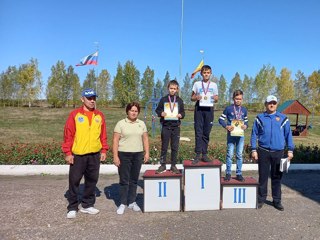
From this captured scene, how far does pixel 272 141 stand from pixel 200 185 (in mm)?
1496

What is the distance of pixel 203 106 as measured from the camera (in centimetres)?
571

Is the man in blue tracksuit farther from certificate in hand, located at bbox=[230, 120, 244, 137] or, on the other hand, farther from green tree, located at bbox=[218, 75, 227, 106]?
green tree, located at bbox=[218, 75, 227, 106]

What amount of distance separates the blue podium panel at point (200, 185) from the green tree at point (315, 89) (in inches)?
1611

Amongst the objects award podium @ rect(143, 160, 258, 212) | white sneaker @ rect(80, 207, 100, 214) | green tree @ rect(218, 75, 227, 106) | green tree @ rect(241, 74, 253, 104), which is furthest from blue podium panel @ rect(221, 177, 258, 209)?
green tree @ rect(218, 75, 227, 106)

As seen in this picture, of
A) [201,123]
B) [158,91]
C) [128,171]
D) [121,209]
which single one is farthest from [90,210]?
[158,91]

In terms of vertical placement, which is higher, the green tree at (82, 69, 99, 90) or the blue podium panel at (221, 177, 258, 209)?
the green tree at (82, 69, 99, 90)

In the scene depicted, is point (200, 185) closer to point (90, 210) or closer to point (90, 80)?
point (90, 210)

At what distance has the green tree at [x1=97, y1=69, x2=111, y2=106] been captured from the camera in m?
→ 54.3

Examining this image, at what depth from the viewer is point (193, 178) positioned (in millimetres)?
5375

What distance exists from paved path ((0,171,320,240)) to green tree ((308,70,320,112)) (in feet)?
130

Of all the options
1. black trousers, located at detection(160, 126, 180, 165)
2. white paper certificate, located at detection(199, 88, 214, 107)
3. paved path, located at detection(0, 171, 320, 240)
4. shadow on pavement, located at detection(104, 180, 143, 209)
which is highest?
white paper certificate, located at detection(199, 88, 214, 107)

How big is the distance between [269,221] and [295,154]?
579cm

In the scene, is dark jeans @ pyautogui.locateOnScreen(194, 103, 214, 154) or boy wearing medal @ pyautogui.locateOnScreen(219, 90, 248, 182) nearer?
boy wearing medal @ pyautogui.locateOnScreen(219, 90, 248, 182)

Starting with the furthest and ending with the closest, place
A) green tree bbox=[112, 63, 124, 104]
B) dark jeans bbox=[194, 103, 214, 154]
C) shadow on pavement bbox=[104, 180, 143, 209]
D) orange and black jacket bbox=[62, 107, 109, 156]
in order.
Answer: green tree bbox=[112, 63, 124, 104] < shadow on pavement bbox=[104, 180, 143, 209] < dark jeans bbox=[194, 103, 214, 154] < orange and black jacket bbox=[62, 107, 109, 156]
